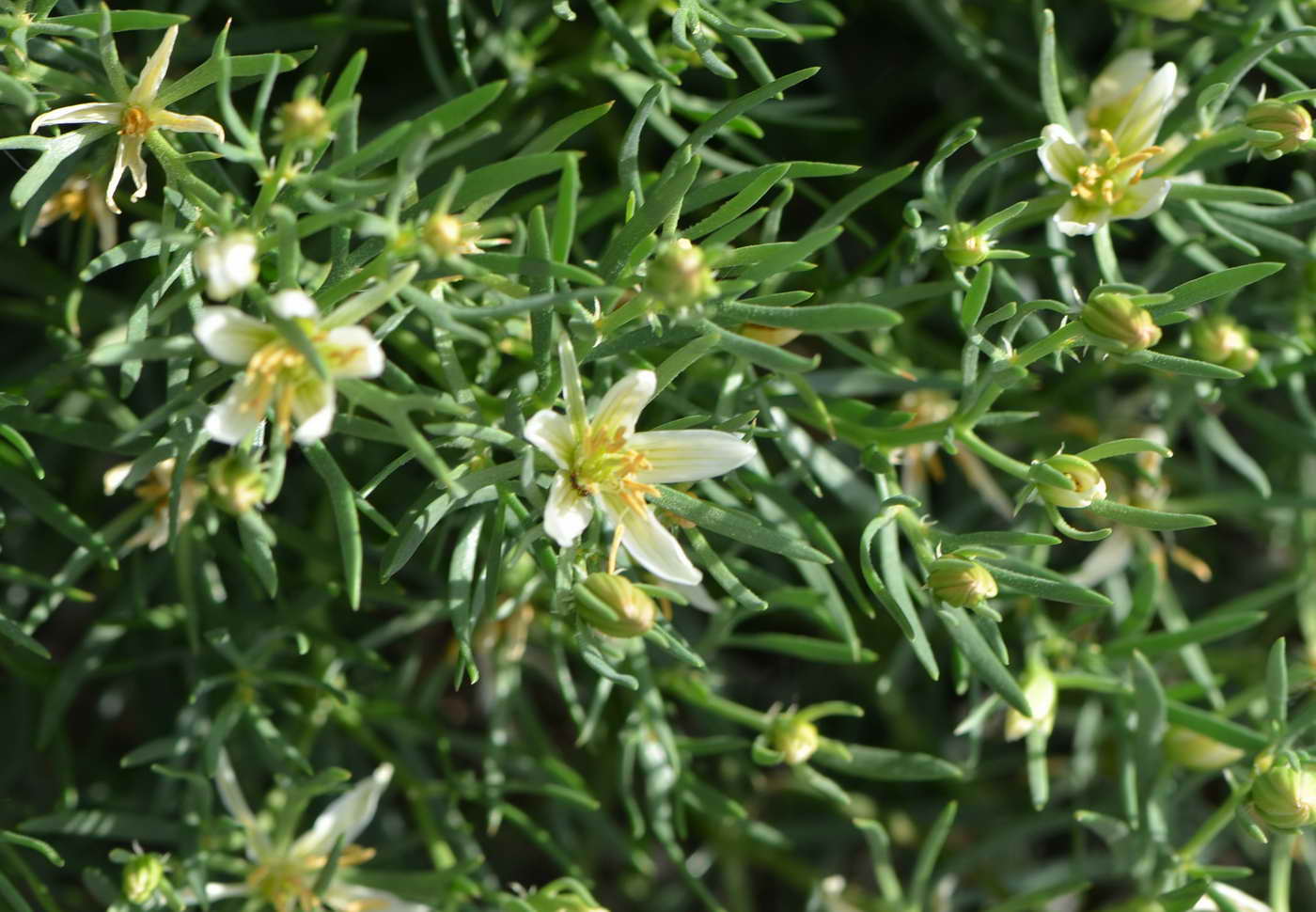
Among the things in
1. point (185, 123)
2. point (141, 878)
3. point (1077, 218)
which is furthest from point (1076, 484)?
point (141, 878)

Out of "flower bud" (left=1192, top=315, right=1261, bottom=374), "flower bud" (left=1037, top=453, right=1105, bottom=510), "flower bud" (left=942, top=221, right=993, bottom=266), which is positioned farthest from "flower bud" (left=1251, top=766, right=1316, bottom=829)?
"flower bud" (left=942, top=221, right=993, bottom=266)

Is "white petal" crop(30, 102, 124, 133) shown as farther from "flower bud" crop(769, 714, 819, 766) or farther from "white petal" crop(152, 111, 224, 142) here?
"flower bud" crop(769, 714, 819, 766)

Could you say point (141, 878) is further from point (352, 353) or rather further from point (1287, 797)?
point (1287, 797)

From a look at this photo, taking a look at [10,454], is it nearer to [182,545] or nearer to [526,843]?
[182,545]

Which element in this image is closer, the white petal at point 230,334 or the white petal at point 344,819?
the white petal at point 230,334

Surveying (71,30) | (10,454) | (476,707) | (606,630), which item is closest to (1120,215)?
(606,630)

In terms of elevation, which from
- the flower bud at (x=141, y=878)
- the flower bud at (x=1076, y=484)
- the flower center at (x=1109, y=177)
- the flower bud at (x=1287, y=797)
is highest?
the flower center at (x=1109, y=177)

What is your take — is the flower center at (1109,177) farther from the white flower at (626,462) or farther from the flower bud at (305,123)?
the flower bud at (305,123)

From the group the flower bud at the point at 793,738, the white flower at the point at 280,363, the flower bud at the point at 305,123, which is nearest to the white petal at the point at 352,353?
the white flower at the point at 280,363
